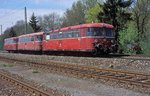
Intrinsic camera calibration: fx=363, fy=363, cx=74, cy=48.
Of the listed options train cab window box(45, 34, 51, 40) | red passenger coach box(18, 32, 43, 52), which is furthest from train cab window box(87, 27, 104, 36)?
red passenger coach box(18, 32, 43, 52)

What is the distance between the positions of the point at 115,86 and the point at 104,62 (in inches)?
378

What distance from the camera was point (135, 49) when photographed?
4006 centimetres

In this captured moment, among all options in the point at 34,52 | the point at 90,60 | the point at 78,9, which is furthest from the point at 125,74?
the point at 78,9

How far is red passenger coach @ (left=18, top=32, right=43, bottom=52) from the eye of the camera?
45.9 m

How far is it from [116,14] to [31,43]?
1323cm

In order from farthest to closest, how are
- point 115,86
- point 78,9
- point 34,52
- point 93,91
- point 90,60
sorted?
point 78,9, point 34,52, point 90,60, point 115,86, point 93,91

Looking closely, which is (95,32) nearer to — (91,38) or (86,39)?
(91,38)

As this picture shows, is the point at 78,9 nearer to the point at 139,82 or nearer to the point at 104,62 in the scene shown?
the point at 104,62

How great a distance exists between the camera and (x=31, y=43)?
50594 mm

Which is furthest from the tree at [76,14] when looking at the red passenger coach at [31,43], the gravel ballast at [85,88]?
the gravel ballast at [85,88]

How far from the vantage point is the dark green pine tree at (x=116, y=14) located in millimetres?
52750

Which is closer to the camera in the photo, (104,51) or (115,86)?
(115,86)

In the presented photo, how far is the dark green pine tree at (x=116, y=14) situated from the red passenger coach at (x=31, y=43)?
10774mm

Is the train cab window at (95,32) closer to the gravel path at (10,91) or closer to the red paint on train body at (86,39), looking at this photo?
the red paint on train body at (86,39)
